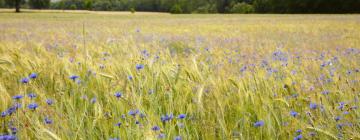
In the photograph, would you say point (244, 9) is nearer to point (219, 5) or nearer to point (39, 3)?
point (219, 5)

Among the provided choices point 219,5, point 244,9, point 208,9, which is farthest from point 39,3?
point 244,9

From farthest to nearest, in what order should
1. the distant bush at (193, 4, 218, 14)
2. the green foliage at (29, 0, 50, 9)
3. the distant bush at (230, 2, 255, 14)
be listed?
the distant bush at (193, 4, 218, 14) → the distant bush at (230, 2, 255, 14) → the green foliage at (29, 0, 50, 9)

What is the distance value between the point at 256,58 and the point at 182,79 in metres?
2.17

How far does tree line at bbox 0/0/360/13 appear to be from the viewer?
62219 mm

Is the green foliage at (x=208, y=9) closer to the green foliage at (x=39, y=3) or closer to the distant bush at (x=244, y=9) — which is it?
the distant bush at (x=244, y=9)

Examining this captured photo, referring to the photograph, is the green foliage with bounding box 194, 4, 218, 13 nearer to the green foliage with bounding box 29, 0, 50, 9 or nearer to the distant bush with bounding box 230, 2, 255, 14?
the distant bush with bounding box 230, 2, 255, 14

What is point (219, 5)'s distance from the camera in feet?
303

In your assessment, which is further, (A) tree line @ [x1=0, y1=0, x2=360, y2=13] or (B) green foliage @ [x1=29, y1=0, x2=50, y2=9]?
(B) green foliage @ [x1=29, y1=0, x2=50, y2=9]

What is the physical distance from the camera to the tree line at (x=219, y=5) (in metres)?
62.2

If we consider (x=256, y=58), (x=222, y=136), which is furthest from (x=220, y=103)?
(x=256, y=58)

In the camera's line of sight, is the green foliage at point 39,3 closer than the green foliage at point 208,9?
Yes

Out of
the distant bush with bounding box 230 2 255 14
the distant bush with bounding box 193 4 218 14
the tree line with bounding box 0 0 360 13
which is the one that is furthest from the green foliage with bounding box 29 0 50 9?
the distant bush with bounding box 230 2 255 14

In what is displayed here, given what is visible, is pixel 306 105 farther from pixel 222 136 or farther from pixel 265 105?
pixel 222 136

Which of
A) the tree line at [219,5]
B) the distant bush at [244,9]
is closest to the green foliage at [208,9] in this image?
the tree line at [219,5]
